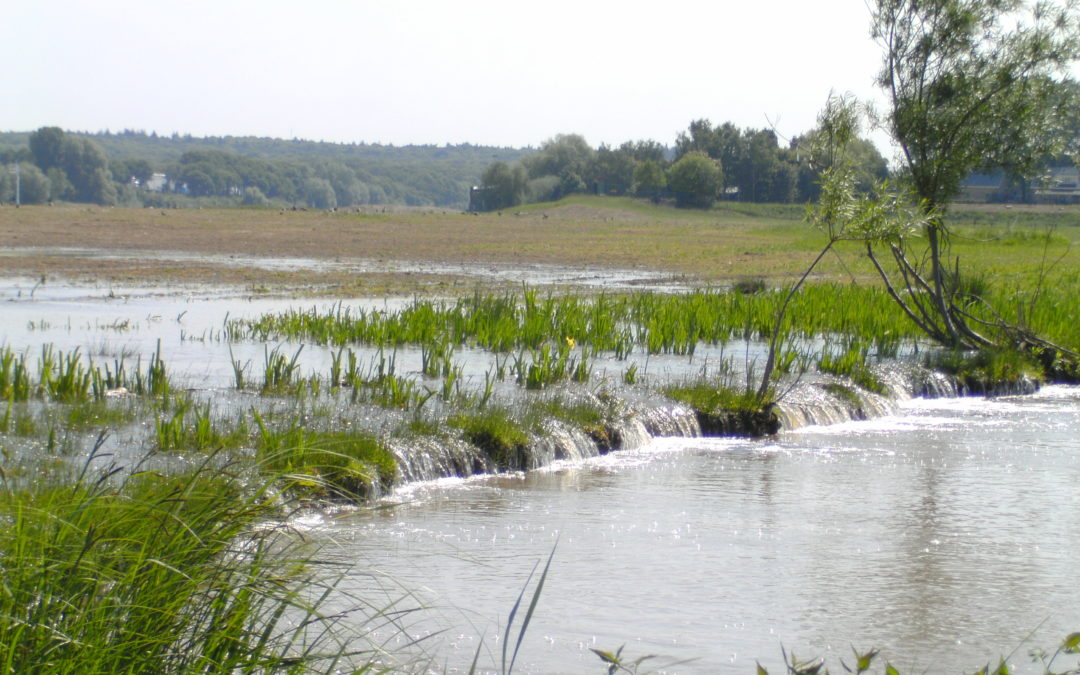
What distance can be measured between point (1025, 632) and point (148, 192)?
206 metres

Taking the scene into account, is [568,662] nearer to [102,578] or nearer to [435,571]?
[435,571]

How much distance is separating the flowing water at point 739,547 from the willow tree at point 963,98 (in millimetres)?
5315

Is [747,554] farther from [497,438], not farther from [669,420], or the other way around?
[669,420]

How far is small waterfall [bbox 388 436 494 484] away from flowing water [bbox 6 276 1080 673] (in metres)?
0.03

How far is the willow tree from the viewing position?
17.5 meters

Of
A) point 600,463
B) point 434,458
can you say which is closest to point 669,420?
point 600,463

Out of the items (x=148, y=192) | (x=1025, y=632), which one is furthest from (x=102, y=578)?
(x=148, y=192)

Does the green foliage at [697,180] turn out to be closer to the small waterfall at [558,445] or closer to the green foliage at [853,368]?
the green foliage at [853,368]

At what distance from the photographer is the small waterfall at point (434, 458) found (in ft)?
33.2

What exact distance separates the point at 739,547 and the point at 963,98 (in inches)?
463

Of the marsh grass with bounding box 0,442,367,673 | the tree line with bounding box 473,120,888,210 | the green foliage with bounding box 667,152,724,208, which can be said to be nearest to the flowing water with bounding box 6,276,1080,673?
the marsh grass with bounding box 0,442,367,673

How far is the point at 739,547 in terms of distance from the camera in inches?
327

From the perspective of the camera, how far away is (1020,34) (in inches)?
689

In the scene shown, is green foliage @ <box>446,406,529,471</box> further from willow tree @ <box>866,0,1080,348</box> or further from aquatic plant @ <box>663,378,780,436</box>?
willow tree @ <box>866,0,1080,348</box>
